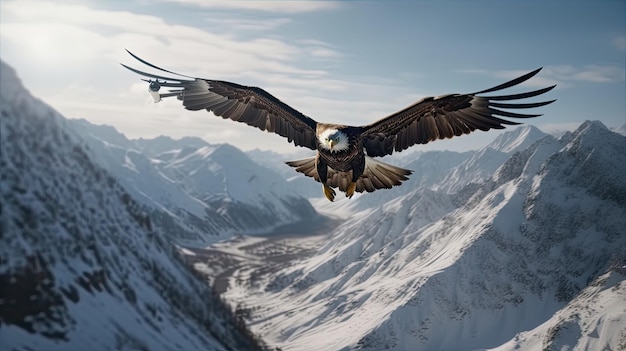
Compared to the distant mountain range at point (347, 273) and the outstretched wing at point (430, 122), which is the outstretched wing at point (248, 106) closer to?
the outstretched wing at point (430, 122)

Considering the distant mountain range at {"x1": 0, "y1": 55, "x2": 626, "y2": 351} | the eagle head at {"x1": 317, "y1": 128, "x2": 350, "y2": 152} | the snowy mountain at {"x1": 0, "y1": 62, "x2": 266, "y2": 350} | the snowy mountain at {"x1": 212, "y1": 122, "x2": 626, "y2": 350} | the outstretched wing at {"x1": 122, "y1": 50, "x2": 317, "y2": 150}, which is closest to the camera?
the eagle head at {"x1": 317, "y1": 128, "x2": 350, "y2": 152}

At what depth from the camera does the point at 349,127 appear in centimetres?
1167

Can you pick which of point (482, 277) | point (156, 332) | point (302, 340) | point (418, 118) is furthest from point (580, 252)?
point (418, 118)

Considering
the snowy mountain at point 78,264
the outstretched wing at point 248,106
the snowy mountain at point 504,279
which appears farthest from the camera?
the snowy mountain at point 504,279

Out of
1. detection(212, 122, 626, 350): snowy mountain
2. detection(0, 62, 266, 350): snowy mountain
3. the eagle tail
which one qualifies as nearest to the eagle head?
the eagle tail

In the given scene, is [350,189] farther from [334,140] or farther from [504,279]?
[504,279]

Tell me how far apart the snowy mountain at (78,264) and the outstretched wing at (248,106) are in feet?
217

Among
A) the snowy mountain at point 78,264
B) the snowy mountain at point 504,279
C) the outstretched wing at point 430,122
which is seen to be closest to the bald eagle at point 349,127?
the outstretched wing at point 430,122

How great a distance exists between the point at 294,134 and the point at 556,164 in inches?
6599

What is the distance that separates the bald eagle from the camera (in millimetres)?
11422

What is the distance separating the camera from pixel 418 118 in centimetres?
1295

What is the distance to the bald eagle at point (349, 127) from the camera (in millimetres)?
11422

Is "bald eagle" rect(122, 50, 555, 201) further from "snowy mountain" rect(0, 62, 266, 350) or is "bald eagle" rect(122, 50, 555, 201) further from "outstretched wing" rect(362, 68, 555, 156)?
"snowy mountain" rect(0, 62, 266, 350)

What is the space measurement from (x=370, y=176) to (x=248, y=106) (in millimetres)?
3810
